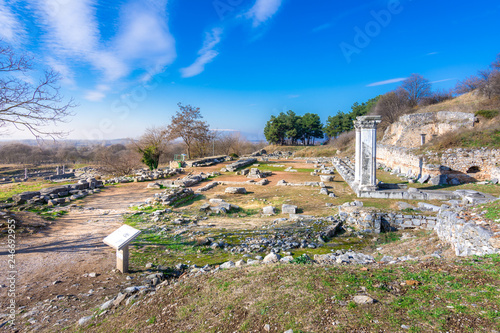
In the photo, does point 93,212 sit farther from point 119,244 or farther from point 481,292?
point 481,292

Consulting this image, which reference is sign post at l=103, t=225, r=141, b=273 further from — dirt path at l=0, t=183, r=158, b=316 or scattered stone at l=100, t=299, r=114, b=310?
scattered stone at l=100, t=299, r=114, b=310

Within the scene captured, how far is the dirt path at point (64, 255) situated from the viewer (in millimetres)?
4105

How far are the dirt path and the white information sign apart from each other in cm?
65

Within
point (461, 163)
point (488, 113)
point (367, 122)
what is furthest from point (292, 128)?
point (367, 122)

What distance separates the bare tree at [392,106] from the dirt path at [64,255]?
3546 centimetres

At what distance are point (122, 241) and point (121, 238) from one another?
0.29ft

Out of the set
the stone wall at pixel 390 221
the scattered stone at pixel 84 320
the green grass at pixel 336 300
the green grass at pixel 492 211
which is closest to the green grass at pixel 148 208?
the green grass at pixel 336 300

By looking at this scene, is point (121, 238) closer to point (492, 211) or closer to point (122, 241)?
point (122, 241)

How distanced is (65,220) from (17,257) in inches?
126

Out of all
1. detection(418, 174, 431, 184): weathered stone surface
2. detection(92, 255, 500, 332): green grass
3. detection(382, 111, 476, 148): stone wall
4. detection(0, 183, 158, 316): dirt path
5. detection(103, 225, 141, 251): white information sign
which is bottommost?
detection(0, 183, 158, 316): dirt path

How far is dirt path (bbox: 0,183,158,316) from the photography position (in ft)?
13.5

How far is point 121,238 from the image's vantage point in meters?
4.45

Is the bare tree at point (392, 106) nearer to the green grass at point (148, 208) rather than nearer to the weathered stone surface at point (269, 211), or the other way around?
the weathered stone surface at point (269, 211)

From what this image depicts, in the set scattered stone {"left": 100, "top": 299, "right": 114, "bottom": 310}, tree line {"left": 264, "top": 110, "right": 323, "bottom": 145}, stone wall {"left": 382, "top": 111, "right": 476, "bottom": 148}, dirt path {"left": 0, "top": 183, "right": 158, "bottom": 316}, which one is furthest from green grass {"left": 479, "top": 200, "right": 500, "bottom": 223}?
tree line {"left": 264, "top": 110, "right": 323, "bottom": 145}
